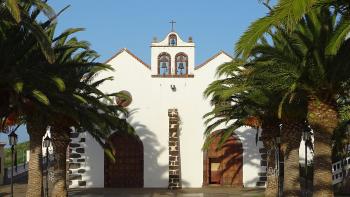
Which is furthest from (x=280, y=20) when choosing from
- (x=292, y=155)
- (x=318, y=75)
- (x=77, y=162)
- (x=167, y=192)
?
(x=77, y=162)

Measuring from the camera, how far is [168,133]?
33.2 m

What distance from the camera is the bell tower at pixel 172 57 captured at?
3331cm

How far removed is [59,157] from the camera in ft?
78.4

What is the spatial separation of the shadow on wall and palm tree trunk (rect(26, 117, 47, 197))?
1229 cm

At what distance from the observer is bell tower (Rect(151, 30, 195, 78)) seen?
33.3 metres

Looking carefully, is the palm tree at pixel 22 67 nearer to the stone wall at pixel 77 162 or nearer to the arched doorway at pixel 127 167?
the stone wall at pixel 77 162

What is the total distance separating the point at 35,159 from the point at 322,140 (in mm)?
10338

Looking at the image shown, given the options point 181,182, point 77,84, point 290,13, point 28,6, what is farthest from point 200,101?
point 290,13

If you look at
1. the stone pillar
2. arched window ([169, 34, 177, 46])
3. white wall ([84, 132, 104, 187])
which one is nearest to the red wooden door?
the stone pillar

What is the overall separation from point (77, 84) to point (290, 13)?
37.6ft

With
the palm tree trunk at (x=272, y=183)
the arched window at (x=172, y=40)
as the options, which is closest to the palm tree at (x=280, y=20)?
the palm tree trunk at (x=272, y=183)

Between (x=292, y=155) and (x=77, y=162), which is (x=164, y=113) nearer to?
(x=77, y=162)

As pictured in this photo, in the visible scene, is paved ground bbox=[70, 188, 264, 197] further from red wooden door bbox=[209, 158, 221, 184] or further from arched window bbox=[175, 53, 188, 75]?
arched window bbox=[175, 53, 188, 75]

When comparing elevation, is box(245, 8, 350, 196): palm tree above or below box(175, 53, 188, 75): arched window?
below
